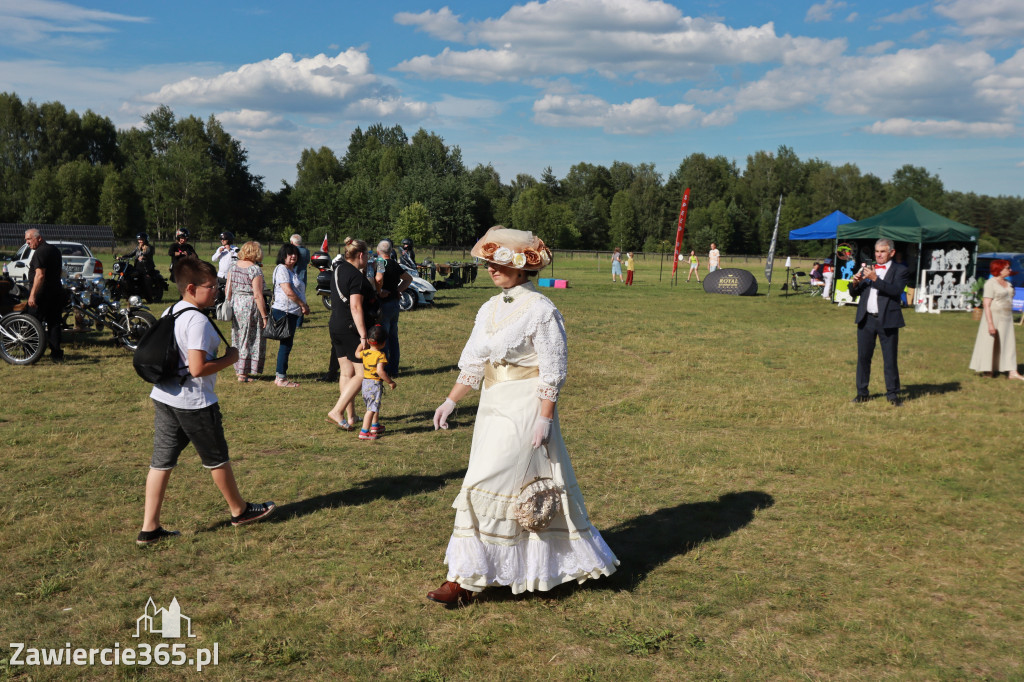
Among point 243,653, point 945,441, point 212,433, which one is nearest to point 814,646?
point 243,653

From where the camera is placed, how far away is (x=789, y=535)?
5.37 meters

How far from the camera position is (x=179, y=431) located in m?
4.81

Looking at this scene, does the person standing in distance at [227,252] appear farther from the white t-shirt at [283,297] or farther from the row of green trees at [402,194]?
the row of green trees at [402,194]

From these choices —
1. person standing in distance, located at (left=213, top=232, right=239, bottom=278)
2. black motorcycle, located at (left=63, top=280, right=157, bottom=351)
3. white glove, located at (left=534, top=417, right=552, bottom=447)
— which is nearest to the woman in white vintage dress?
white glove, located at (left=534, top=417, right=552, bottom=447)

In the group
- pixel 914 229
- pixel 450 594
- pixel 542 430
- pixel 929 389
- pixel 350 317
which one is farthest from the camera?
pixel 914 229

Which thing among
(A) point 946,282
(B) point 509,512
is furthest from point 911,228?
(B) point 509,512

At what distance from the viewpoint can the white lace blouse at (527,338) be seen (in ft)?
13.3

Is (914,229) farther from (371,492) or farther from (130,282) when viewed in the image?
(371,492)

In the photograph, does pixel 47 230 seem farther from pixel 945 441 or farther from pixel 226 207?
pixel 945 441

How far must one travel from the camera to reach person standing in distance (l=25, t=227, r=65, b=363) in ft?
36.2

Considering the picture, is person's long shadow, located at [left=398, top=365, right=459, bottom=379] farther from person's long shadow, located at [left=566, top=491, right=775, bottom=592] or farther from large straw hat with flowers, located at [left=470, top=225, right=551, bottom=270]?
large straw hat with flowers, located at [left=470, top=225, right=551, bottom=270]

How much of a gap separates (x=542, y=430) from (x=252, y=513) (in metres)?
2.56

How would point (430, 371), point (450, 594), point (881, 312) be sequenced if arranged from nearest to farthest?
point (450, 594) < point (881, 312) < point (430, 371)

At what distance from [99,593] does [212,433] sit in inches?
43.5
